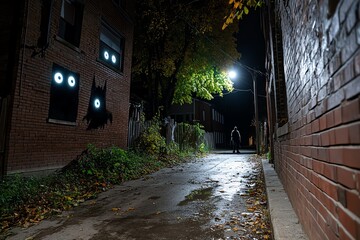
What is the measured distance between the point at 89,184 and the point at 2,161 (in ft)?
7.17

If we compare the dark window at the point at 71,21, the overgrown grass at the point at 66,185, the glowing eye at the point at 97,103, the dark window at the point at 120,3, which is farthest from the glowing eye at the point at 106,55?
the overgrown grass at the point at 66,185

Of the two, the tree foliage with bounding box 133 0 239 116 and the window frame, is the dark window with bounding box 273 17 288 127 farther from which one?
the tree foliage with bounding box 133 0 239 116

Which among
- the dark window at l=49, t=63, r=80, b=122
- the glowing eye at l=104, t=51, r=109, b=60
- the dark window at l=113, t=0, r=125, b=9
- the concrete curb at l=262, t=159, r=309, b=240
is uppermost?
the dark window at l=113, t=0, r=125, b=9

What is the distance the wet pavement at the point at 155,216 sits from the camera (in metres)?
3.80

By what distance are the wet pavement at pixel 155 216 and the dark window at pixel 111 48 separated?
20.3ft

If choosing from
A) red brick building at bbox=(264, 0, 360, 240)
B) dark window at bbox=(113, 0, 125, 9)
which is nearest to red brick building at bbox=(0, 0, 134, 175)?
dark window at bbox=(113, 0, 125, 9)

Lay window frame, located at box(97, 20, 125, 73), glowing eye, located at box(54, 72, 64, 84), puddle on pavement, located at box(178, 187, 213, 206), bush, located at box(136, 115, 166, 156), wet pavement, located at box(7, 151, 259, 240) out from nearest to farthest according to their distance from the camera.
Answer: wet pavement, located at box(7, 151, 259, 240), puddle on pavement, located at box(178, 187, 213, 206), glowing eye, located at box(54, 72, 64, 84), window frame, located at box(97, 20, 125, 73), bush, located at box(136, 115, 166, 156)

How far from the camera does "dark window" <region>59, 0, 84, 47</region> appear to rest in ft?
28.1

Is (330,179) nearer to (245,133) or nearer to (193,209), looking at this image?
(193,209)

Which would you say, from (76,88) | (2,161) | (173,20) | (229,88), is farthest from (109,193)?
(229,88)

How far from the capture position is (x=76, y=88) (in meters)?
8.72

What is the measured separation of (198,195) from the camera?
6.11 m

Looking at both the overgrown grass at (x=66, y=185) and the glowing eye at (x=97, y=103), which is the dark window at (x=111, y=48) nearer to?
the glowing eye at (x=97, y=103)

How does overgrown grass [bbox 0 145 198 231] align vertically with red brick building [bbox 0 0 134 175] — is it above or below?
below
